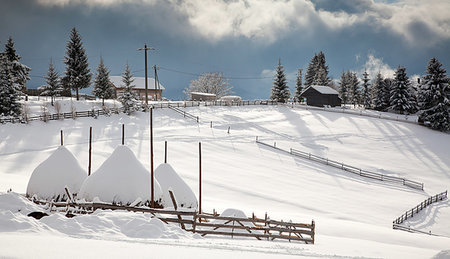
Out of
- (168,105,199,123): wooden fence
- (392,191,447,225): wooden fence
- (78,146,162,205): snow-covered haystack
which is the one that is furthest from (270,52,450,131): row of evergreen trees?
(78,146,162,205): snow-covered haystack

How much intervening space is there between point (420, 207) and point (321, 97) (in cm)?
5016

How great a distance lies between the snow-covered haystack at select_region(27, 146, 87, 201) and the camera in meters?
17.0

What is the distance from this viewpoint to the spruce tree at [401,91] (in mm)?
66250

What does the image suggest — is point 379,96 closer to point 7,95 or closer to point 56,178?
point 56,178

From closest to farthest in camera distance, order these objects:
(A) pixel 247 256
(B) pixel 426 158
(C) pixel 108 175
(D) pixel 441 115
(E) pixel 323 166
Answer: (A) pixel 247 256 → (C) pixel 108 175 → (E) pixel 323 166 → (B) pixel 426 158 → (D) pixel 441 115

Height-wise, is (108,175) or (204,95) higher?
(204,95)

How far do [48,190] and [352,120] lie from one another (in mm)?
55233

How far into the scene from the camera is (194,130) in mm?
46906

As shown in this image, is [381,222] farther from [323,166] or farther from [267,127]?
[267,127]

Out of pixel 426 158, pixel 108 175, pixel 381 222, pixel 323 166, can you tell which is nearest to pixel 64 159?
pixel 108 175

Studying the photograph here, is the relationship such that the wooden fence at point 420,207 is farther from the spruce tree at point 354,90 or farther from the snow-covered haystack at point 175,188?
the spruce tree at point 354,90

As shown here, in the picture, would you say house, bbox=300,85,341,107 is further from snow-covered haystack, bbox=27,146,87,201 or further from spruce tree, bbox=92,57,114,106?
snow-covered haystack, bbox=27,146,87,201

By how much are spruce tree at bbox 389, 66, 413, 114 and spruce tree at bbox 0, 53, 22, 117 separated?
7411 cm

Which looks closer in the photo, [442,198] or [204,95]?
[442,198]
